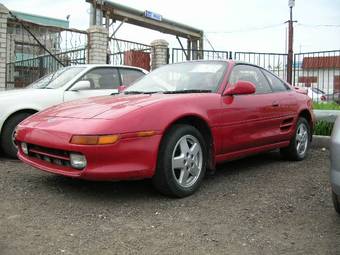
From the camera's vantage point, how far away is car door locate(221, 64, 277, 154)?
486 centimetres

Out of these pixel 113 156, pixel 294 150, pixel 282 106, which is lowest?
pixel 294 150

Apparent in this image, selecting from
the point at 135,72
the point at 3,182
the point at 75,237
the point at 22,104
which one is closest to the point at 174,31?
the point at 135,72

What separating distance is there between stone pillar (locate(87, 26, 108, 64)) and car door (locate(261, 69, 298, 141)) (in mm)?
8361

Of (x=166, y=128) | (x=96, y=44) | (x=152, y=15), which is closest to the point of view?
(x=166, y=128)

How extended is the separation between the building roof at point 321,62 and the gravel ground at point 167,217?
8691 millimetres

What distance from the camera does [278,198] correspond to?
4363 mm

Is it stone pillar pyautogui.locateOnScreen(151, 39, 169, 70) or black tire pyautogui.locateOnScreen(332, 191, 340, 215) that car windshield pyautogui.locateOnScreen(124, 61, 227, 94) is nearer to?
black tire pyautogui.locateOnScreen(332, 191, 340, 215)

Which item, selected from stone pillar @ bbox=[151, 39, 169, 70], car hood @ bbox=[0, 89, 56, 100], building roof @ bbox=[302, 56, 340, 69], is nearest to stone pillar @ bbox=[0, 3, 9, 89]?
car hood @ bbox=[0, 89, 56, 100]

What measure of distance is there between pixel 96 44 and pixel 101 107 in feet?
31.4

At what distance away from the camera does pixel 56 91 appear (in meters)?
6.66

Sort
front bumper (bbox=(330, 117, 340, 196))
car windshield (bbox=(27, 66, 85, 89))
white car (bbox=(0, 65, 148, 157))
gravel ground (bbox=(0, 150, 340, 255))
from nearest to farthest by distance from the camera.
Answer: gravel ground (bbox=(0, 150, 340, 255))
front bumper (bbox=(330, 117, 340, 196))
white car (bbox=(0, 65, 148, 157))
car windshield (bbox=(27, 66, 85, 89))

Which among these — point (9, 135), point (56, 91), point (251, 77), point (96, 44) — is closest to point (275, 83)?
point (251, 77)

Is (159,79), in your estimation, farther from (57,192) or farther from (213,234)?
(213,234)

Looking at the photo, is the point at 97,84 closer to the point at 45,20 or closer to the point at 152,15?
the point at 152,15
